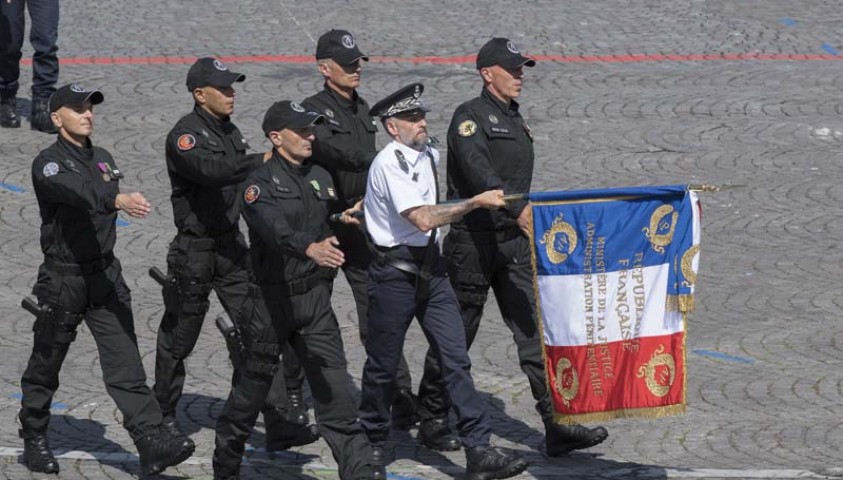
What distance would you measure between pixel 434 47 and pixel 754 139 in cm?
485

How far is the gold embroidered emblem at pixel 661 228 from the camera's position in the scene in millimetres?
9000

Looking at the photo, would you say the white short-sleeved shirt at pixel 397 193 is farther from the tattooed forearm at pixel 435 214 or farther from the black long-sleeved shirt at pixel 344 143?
the black long-sleeved shirt at pixel 344 143

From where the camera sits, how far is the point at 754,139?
16.6 m

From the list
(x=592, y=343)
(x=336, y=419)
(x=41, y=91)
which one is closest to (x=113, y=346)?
(x=336, y=419)

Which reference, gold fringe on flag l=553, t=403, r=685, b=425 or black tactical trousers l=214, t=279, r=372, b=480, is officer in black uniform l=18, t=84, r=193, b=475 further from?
gold fringe on flag l=553, t=403, r=685, b=425

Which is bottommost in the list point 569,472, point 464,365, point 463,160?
point 569,472

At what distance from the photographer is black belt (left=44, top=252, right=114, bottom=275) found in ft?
29.9

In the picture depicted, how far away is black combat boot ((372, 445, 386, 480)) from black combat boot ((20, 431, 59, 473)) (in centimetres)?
181

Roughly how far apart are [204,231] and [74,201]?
1.12 m

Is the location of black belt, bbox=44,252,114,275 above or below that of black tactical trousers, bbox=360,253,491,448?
above

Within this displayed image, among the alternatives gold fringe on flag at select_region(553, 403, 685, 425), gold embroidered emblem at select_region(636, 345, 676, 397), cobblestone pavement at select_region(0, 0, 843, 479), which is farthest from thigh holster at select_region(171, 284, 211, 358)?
gold embroidered emblem at select_region(636, 345, 676, 397)

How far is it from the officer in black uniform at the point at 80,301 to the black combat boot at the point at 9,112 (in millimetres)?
7705

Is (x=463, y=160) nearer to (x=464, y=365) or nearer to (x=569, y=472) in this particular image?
(x=464, y=365)

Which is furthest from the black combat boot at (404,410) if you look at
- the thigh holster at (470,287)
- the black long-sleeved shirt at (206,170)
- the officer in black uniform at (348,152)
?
the black long-sleeved shirt at (206,170)
